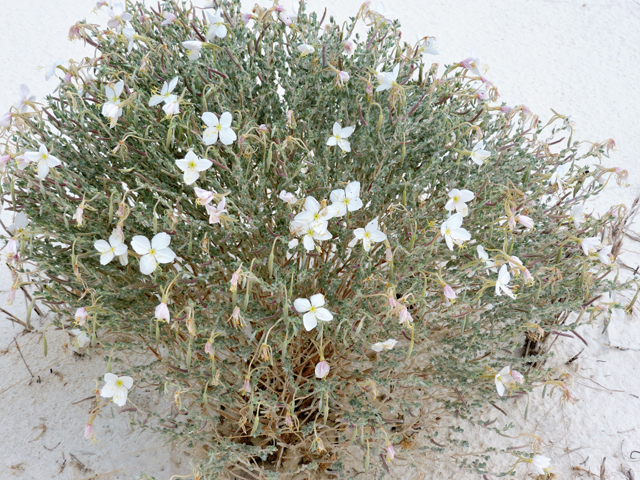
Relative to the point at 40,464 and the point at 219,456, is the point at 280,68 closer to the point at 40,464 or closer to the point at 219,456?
the point at 219,456

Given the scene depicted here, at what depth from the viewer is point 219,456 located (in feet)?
6.10

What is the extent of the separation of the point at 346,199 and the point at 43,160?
856 millimetres

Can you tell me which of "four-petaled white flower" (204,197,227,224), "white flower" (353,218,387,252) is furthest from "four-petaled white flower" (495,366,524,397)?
"four-petaled white flower" (204,197,227,224)

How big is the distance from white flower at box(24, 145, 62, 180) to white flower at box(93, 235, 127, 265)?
0.24m

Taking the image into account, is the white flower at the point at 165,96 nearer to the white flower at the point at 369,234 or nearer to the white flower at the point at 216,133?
the white flower at the point at 216,133

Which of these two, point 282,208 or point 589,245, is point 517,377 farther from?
point 282,208

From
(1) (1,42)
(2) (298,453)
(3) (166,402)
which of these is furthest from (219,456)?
(1) (1,42)

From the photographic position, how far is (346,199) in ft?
5.08

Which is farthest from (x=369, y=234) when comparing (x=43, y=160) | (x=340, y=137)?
(x=43, y=160)

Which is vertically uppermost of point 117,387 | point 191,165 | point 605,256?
point 605,256

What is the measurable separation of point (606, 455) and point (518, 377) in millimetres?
1080

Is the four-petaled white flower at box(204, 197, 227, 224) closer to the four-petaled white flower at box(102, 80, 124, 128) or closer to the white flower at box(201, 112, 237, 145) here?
the white flower at box(201, 112, 237, 145)

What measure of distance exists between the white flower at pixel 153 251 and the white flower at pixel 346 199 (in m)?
0.48

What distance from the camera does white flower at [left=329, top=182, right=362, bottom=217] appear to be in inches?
60.3
